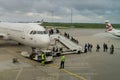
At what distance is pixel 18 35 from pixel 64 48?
24.5ft

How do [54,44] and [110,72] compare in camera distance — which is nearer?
[110,72]

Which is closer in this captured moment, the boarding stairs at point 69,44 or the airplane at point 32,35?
the airplane at point 32,35

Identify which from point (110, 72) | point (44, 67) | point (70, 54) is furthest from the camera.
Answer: point (70, 54)

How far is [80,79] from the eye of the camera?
18266 mm

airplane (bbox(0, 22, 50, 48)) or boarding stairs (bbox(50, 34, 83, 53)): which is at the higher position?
airplane (bbox(0, 22, 50, 48))

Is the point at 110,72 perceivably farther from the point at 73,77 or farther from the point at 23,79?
the point at 23,79

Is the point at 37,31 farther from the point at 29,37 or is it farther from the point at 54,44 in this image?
the point at 54,44

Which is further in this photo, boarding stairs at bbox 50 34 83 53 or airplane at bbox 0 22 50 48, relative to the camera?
boarding stairs at bbox 50 34 83 53

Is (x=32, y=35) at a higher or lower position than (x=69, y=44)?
higher

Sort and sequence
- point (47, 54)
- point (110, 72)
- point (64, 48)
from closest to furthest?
point (110, 72) < point (47, 54) < point (64, 48)

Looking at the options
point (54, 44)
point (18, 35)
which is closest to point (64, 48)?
point (54, 44)

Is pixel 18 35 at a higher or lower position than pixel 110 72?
higher

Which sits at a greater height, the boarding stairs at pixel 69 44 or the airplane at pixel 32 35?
the airplane at pixel 32 35

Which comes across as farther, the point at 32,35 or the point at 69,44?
the point at 69,44
